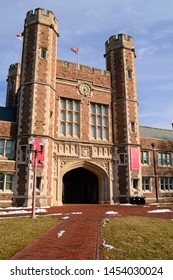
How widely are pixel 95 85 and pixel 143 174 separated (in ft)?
34.2

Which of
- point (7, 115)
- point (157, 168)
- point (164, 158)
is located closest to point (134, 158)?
point (157, 168)

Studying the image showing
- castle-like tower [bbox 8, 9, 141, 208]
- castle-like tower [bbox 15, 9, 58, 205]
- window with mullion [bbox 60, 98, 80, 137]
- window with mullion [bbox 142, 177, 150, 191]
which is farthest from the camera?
window with mullion [bbox 142, 177, 150, 191]

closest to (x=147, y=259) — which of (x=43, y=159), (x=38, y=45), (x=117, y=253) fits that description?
(x=117, y=253)

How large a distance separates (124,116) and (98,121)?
265 centimetres

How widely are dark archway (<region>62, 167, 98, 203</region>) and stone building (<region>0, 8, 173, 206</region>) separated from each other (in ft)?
0.36

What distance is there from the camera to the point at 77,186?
88.0 feet

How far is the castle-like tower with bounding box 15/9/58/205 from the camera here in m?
18.4

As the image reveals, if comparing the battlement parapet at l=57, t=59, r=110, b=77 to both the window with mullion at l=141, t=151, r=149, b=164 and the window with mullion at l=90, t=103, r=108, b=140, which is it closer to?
the window with mullion at l=90, t=103, r=108, b=140

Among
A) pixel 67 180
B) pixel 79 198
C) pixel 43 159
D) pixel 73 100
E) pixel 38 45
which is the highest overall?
pixel 38 45

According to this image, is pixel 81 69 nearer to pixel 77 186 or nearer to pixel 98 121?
pixel 98 121

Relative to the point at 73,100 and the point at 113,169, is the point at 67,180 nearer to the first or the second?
the point at 113,169

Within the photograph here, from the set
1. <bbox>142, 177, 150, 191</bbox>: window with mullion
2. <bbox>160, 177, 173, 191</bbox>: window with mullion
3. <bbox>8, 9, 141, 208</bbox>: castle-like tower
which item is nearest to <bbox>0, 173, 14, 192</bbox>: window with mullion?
<bbox>8, 9, 141, 208</bbox>: castle-like tower

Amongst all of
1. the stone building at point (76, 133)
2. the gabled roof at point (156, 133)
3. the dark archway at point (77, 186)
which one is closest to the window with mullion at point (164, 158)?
the stone building at point (76, 133)

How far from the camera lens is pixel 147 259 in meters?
4.57
